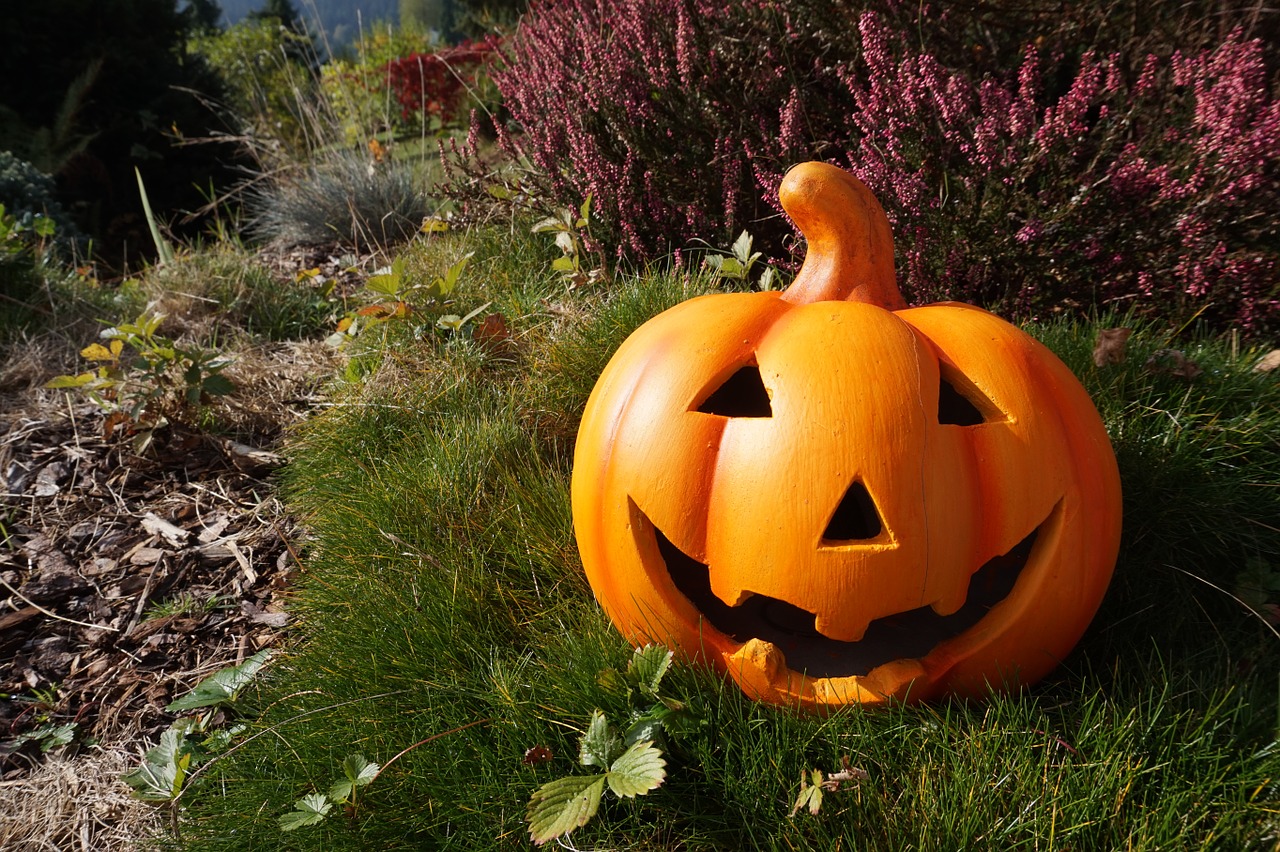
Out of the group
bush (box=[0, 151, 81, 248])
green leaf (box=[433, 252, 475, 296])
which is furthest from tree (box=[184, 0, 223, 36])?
green leaf (box=[433, 252, 475, 296])

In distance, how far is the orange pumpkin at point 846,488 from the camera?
1.30m

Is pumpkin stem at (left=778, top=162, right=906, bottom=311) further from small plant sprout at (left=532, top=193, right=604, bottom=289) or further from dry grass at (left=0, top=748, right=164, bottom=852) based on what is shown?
dry grass at (left=0, top=748, right=164, bottom=852)

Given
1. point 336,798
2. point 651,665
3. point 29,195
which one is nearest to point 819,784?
point 651,665

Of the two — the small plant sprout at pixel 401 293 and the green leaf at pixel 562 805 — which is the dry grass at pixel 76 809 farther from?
the small plant sprout at pixel 401 293

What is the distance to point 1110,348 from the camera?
204 cm

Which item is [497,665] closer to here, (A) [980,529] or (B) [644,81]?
(A) [980,529]

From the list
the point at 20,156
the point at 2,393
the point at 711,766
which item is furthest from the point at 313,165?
the point at 711,766

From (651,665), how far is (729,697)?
0.16 meters

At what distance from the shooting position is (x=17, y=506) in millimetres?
2748

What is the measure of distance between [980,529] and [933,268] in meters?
1.38

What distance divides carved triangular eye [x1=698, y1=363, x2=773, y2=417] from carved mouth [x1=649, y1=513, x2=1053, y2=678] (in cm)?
26

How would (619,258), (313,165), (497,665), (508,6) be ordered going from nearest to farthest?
(497,665), (619,258), (313,165), (508,6)

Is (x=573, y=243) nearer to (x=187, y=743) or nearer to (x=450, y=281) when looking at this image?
(x=450, y=281)

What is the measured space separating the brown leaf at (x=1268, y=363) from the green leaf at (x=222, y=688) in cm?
248
